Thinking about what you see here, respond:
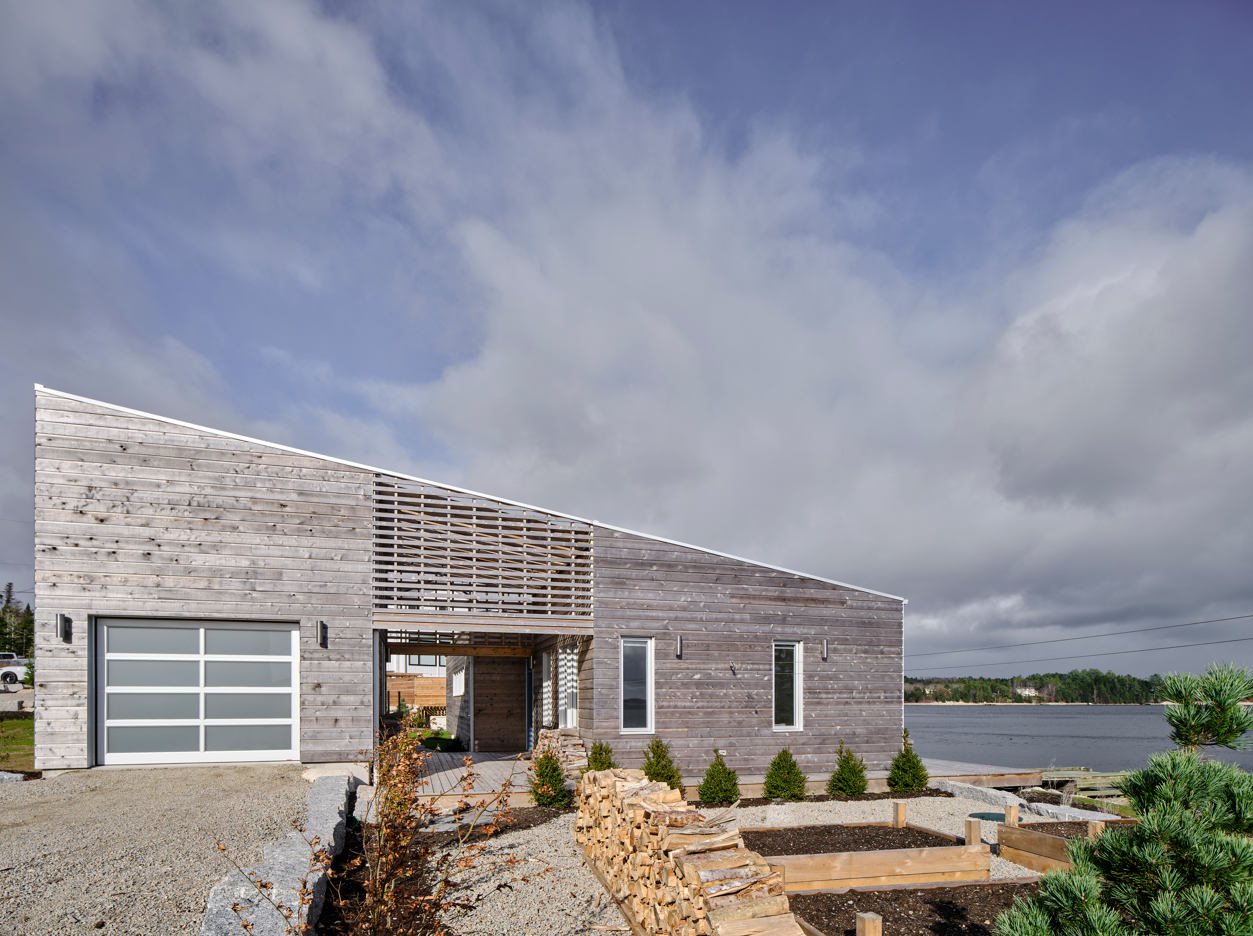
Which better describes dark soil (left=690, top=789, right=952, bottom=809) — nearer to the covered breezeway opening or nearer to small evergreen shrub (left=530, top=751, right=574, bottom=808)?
small evergreen shrub (left=530, top=751, right=574, bottom=808)

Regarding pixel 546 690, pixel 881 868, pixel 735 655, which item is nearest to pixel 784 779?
pixel 735 655

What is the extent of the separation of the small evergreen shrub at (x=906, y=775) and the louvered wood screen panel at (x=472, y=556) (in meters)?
5.93

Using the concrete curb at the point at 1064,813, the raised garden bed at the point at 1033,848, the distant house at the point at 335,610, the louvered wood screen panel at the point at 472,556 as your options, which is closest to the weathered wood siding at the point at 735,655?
the distant house at the point at 335,610

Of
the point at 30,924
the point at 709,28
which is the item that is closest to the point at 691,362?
the point at 709,28

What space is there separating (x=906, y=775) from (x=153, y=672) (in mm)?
11681

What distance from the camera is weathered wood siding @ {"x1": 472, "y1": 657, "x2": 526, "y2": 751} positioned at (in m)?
17.3

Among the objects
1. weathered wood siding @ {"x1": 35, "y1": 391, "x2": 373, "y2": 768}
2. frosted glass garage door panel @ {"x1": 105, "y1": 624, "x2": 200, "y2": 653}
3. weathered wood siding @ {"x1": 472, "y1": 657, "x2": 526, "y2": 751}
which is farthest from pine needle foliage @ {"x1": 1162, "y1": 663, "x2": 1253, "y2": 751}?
weathered wood siding @ {"x1": 472, "y1": 657, "x2": 526, "y2": 751}

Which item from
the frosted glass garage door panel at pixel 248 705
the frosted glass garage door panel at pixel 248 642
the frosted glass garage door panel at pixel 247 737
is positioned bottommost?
the frosted glass garage door panel at pixel 247 737

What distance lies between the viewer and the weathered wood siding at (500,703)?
56.7 ft

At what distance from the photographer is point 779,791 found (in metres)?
12.2

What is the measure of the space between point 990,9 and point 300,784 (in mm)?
13542

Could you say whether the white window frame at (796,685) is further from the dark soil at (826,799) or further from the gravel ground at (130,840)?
the gravel ground at (130,840)

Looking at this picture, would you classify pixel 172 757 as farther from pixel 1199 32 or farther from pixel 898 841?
pixel 1199 32

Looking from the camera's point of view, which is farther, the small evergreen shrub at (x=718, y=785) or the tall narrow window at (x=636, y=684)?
the tall narrow window at (x=636, y=684)
